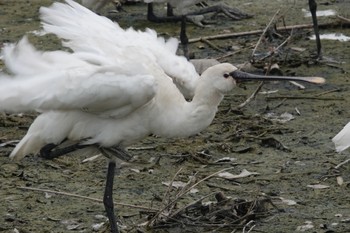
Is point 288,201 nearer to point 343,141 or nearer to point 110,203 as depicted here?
point 343,141

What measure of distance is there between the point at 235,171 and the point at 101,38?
1825 millimetres

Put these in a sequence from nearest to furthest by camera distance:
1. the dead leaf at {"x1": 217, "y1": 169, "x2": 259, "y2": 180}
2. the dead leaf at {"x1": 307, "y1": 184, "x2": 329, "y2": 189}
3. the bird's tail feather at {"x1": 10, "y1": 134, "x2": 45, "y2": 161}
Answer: the bird's tail feather at {"x1": 10, "y1": 134, "x2": 45, "y2": 161}, the dead leaf at {"x1": 307, "y1": 184, "x2": 329, "y2": 189}, the dead leaf at {"x1": 217, "y1": 169, "x2": 259, "y2": 180}

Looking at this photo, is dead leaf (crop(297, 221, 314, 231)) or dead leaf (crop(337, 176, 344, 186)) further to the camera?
dead leaf (crop(337, 176, 344, 186))

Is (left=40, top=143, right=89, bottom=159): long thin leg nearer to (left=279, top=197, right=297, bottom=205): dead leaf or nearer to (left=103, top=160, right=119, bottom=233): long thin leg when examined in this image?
(left=103, top=160, right=119, bottom=233): long thin leg

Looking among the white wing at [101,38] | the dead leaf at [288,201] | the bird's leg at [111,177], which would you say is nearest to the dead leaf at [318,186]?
the dead leaf at [288,201]

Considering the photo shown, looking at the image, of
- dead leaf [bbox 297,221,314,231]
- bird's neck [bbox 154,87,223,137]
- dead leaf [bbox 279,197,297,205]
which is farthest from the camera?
dead leaf [bbox 279,197,297,205]

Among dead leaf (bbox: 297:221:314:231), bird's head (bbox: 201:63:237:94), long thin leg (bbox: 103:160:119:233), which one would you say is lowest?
dead leaf (bbox: 297:221:314:231)

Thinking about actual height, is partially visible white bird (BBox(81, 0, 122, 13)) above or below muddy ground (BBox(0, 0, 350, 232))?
below

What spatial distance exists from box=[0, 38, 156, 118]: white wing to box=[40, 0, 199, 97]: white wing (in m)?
0.21

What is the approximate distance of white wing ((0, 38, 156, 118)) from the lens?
6082 mm

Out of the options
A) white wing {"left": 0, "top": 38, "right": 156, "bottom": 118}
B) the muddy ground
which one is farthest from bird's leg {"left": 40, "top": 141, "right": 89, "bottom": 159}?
the muddy ground

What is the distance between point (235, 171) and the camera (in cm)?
784

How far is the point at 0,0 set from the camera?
14.4 meters

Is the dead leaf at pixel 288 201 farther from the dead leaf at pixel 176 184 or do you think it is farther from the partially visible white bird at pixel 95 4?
the partially visible white bird at pixel 95 4
